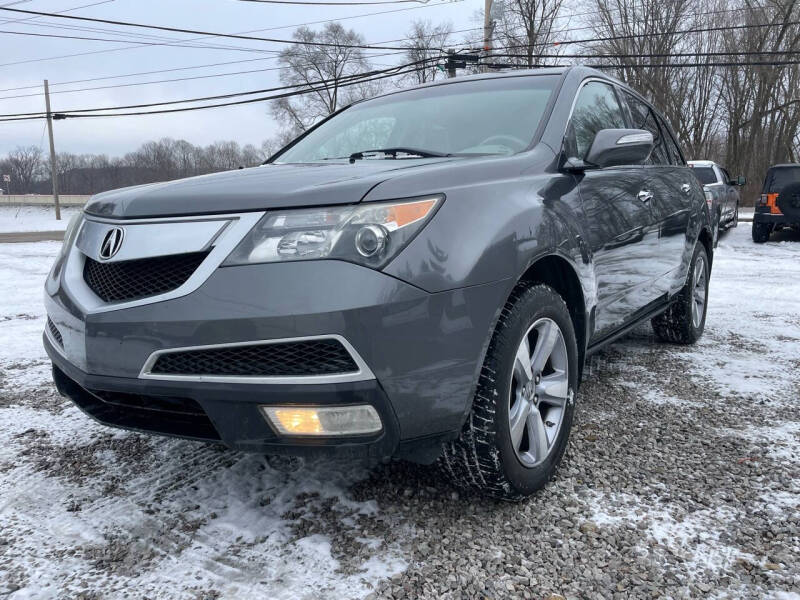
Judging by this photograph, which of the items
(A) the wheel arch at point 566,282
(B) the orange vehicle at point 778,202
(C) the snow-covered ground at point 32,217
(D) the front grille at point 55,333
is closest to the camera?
(D) the front grille at point 55,333

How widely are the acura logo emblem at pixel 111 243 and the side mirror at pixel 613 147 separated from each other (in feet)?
5.99

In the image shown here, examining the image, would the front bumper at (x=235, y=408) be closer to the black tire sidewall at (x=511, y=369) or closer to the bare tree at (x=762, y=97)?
the black tire sidewall at (x=511, y=369)

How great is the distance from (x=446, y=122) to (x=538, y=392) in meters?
1.39

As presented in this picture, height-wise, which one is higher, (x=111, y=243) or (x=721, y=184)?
(x=111, y=243)

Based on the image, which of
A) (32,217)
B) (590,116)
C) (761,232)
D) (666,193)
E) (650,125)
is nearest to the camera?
(590,116)

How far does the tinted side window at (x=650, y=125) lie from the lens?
12.6ft

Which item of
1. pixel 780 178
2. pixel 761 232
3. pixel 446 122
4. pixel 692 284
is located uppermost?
pixel 446 122

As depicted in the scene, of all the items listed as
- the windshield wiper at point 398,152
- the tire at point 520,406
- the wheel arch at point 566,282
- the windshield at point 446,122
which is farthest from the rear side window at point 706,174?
the tire at point 520,406

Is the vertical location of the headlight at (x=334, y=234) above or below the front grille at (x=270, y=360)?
above

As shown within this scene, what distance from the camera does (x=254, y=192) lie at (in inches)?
73.2

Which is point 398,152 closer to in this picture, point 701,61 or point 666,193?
point 666,193

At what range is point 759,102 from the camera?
104ft

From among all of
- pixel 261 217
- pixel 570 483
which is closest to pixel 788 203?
pixel 570 483

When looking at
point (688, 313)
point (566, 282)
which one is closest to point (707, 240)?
point (688, 313)
